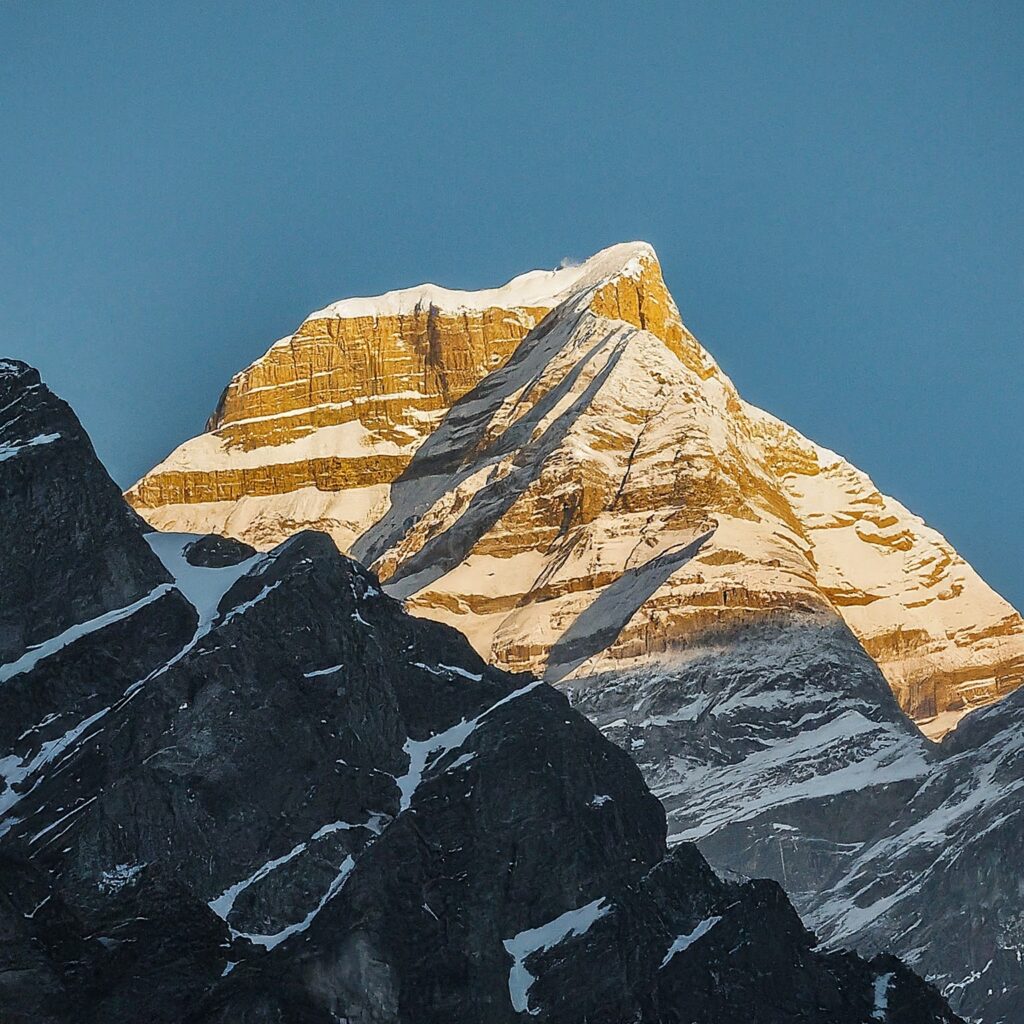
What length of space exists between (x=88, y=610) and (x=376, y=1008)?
23.3m

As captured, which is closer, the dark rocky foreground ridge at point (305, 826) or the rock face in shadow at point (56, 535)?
the dark rocky foreground ridge at point (305, 826)

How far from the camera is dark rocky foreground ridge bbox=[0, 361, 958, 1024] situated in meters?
134

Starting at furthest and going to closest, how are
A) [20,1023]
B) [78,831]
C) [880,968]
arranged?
[880,968], [78,831], [20,1023]

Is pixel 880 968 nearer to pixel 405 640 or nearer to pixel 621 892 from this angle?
pixel 621 892

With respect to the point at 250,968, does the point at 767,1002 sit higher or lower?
lower

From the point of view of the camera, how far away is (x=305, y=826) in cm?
14212

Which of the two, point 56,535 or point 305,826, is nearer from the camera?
point 305,826

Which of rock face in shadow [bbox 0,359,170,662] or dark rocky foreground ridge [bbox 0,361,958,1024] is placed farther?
rock face in shadow [bbox 0,359,170,662]

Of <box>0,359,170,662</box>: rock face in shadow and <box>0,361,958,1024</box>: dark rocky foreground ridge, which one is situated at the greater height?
<box>0,359,170,662</box>: rock face in shadow

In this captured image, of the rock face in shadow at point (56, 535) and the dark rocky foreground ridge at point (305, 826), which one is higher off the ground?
the rock face in shadow at point (56, 535)

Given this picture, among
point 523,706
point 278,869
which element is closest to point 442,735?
point 523,706

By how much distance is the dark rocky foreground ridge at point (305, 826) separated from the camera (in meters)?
134

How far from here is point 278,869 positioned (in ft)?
458

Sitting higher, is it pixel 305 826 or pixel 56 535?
pixel 56 535
